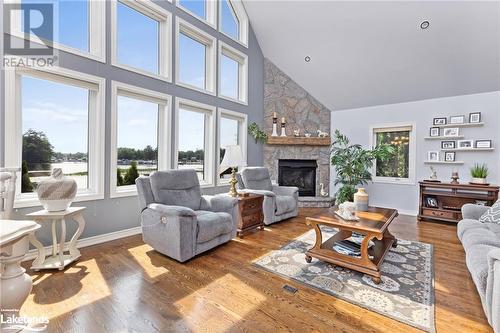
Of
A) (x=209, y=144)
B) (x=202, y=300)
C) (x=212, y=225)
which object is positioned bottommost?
(x=202, y=300)

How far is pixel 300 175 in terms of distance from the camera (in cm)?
614

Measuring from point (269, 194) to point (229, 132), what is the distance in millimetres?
2092

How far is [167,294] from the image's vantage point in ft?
6.54

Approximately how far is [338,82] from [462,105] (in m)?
2.35

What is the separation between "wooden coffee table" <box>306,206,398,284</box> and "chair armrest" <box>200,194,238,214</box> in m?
1.09

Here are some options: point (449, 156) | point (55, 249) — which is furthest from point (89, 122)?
point (449, 156)

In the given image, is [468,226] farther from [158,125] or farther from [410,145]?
[158,125]

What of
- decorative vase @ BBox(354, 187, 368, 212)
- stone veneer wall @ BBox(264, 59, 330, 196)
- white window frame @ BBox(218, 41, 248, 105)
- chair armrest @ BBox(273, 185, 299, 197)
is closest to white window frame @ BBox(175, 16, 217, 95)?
white window frame @ BBox(218, 41, 248, 105)

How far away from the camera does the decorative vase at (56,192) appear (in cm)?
237

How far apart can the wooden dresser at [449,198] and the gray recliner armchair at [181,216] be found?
151 inches

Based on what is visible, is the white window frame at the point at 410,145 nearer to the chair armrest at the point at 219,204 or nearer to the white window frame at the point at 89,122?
the chair armrest at the point at 219,204

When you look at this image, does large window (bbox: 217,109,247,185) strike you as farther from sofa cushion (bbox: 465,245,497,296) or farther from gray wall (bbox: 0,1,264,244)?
sofa cushion (bbox: 465,245,497,296)

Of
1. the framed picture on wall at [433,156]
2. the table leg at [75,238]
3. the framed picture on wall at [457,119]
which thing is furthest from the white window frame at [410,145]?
the table leg at [75,238]

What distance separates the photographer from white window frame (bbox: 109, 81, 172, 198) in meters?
3.36
